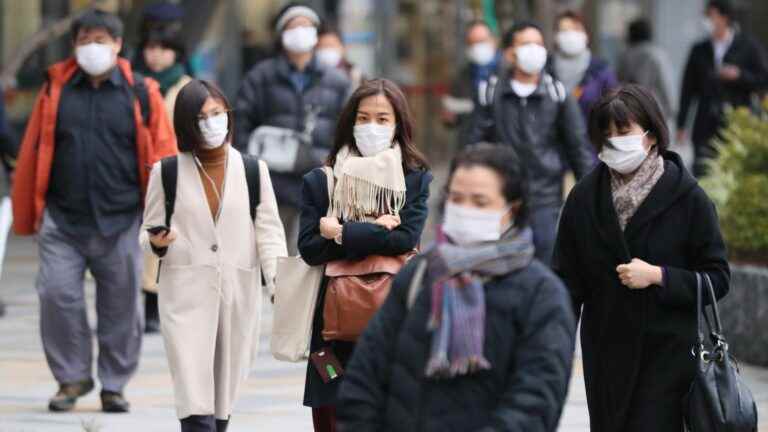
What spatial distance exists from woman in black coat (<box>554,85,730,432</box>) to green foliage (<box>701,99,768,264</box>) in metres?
4.17

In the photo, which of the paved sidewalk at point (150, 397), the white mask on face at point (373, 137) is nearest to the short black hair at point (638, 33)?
the paved sidewalk at point (150, 397)

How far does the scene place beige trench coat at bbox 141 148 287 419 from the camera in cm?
707

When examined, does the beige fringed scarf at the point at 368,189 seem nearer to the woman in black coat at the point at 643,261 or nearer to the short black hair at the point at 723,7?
the woman in black coat at the point at 643,261

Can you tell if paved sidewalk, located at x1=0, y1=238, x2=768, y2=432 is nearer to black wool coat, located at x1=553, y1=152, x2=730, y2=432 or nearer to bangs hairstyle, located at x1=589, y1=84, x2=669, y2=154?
black wool coat, located at x1=553, y1=152, x2=730, y2=432

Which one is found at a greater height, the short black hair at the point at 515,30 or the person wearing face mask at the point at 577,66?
the short black hair at the point at 515,30

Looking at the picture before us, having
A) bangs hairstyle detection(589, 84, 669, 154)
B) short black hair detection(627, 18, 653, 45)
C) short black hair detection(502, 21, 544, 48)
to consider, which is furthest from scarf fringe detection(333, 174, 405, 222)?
short black hair detection(627, 18, 653, 45)

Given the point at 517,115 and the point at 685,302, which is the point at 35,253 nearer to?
the point at 517,115

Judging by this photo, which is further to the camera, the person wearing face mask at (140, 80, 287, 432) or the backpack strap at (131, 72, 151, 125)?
the backpack strap at (131, 72, 151, 125)

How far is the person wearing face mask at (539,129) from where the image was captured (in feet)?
33.0

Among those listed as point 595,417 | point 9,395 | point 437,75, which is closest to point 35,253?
point 9,395

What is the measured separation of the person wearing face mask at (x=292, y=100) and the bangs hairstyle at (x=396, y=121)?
4.67m

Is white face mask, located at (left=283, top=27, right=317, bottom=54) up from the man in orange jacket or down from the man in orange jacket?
up

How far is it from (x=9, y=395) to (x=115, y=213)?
1126 mm

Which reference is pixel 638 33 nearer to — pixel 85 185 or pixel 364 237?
pixel 85 185
